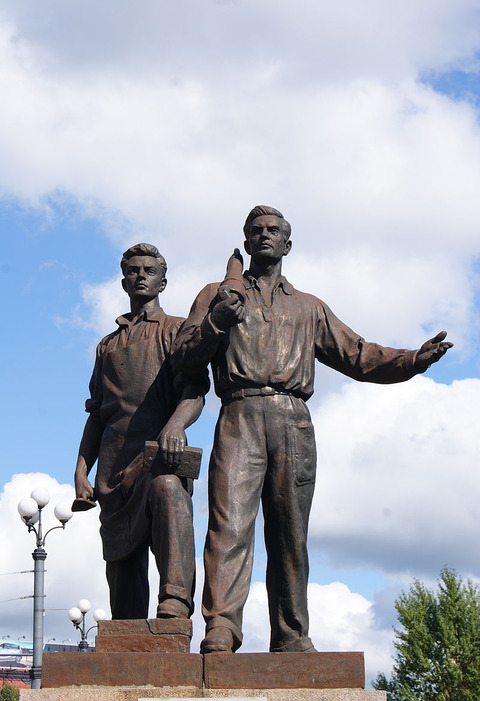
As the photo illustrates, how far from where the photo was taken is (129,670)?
6.15 m

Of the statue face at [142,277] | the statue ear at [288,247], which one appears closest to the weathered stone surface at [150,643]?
the statue face at [142,277]

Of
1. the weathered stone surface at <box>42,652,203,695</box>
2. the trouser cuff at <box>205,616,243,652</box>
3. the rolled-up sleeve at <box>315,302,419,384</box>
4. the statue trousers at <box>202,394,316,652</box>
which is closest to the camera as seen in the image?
the weathered stone surface at <box>42,652,203,695</box>

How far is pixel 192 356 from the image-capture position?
23.6 feet

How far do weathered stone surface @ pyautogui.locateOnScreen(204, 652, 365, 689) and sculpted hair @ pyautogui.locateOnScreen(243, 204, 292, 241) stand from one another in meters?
3.08

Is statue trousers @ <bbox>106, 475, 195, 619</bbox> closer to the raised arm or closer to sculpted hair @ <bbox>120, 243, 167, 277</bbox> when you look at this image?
the raised arm

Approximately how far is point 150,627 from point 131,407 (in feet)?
5.81

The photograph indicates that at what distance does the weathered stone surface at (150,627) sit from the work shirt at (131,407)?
Answer: 862mm

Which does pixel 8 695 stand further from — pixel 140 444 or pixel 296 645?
pixel 296 645

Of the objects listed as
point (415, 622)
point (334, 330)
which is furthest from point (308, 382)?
point (415, 622)

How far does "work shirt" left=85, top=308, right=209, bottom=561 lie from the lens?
7.28m

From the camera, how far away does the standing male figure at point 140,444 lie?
22.4ft

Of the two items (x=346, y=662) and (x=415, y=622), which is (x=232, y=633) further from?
(x=415, y=622)

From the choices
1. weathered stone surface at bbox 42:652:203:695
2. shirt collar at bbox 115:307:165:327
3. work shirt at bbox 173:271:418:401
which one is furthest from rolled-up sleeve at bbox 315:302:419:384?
weathered stone surface at bbox 42:652:203:695

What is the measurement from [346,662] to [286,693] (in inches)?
17.5
